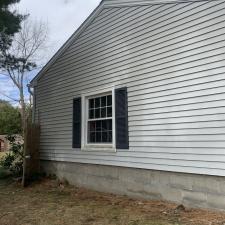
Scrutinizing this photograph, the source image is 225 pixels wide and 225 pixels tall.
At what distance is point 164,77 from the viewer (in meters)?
7.62

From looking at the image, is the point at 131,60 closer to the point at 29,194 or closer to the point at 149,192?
the point at 149,192


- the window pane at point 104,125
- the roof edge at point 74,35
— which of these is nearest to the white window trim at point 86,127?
the window pane at point 104,125

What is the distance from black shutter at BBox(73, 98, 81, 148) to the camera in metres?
10.5

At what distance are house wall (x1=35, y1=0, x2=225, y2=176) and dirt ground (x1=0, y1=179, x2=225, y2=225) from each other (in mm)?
848

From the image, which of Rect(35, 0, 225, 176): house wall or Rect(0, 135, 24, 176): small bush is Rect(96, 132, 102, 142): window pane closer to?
Rect(35, 0, 225, 176): house wall

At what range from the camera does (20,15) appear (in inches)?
463

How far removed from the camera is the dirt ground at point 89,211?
20.4 ft

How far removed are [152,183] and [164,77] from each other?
2.42m

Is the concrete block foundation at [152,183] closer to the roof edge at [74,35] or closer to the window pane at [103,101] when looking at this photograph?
the window pane at [103,101]

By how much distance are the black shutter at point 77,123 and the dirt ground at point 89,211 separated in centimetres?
155

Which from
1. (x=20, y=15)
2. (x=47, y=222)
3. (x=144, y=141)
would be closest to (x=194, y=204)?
(x=144, y=141)

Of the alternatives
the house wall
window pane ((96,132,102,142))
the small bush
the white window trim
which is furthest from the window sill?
the small bush

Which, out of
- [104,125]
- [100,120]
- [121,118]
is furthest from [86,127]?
[121,118]

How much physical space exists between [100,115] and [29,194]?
3.00 meters
